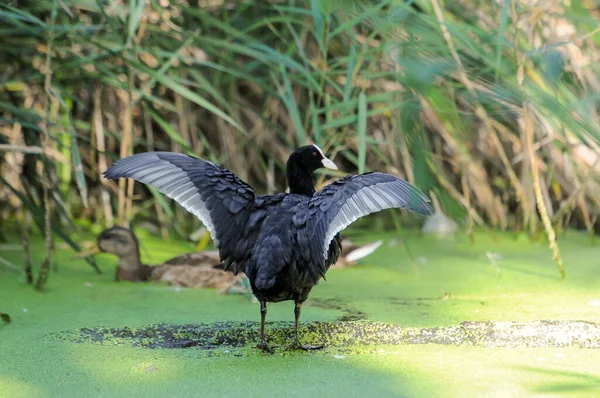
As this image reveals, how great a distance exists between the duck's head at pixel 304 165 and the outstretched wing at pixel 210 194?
1.11 ft

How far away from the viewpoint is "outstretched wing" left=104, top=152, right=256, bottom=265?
262cm

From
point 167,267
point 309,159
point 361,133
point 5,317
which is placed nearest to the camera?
point 5,317

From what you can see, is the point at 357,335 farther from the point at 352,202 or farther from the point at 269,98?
the point at 269,98

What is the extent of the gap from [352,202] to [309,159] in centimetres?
57

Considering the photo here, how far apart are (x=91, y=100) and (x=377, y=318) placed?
2337 millimetres

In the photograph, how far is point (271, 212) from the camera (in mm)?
2629

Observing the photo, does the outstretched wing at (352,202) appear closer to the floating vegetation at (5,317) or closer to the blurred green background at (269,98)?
the blurred green background at (269,98)

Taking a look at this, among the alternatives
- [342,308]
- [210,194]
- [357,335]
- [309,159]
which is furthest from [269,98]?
[357,335]

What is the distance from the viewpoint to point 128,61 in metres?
3.39

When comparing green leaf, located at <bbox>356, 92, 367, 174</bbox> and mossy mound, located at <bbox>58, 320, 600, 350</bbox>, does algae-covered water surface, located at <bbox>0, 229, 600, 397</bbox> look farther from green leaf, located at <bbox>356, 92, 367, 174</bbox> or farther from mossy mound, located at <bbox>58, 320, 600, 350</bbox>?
green leaf, located at <bbox>356, 92, 367, 174</bbox>

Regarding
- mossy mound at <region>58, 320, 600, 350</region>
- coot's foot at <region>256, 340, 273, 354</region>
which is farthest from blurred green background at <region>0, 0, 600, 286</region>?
coot's foot at <region>256, 340, 273, 354</region>

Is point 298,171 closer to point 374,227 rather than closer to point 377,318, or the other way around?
point 377,318

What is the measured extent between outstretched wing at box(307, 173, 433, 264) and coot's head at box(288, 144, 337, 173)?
435mm

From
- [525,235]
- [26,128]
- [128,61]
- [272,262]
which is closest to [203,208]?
[272,262]
